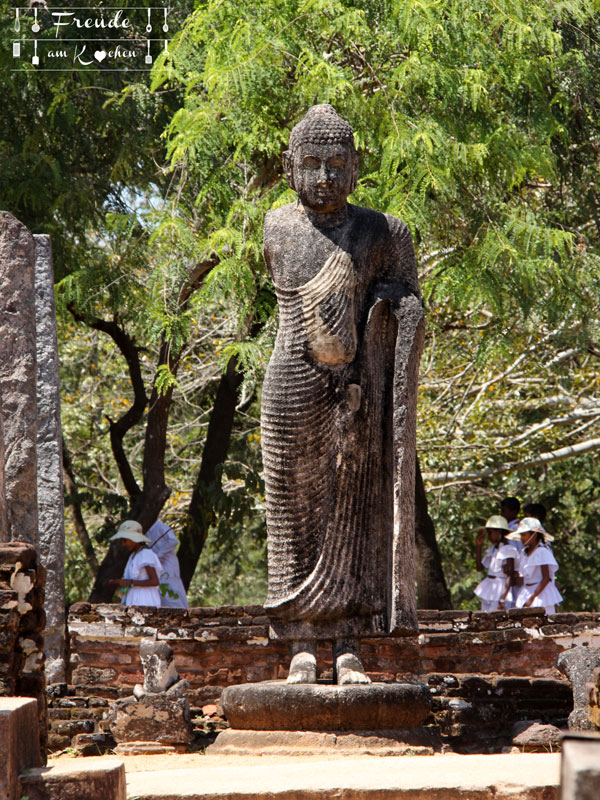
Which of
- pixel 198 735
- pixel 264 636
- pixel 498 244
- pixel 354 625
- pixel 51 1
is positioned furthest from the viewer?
pixel 51 1

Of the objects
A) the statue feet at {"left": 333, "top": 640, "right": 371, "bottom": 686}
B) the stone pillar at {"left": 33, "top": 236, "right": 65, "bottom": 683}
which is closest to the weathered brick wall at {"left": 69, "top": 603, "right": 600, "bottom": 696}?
the stone pillar at {"left": 33, "top": 236, "right": 65, "bottom": 683}

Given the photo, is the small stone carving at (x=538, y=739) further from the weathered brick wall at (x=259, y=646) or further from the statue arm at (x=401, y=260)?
the statue arm at (x=401, y=260)

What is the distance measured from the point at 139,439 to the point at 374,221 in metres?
10.2

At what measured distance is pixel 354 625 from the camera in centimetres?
565

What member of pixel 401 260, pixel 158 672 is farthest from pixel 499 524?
pixel 401 260

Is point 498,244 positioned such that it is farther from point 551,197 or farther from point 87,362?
point 87,362

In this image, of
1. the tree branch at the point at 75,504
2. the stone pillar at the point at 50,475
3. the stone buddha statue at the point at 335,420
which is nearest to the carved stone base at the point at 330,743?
the stone buddha statue at the point at 335,420

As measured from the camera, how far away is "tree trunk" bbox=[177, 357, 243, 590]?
12.2 m

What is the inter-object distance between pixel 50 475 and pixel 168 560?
9.07ft

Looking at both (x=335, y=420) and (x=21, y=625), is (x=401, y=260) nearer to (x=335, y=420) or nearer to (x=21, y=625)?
(x=335, y=420)

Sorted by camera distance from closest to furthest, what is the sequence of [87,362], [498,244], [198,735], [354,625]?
[354,625], [198,735], [498,244], [87,362]

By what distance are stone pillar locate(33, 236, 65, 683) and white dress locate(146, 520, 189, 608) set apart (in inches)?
94.3

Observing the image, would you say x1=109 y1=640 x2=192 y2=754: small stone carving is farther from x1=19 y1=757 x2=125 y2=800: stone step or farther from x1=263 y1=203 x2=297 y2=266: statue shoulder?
x1=19 y1=757 x2=125 y2=800: stone step

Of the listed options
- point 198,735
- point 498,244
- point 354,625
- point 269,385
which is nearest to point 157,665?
point 198,735
